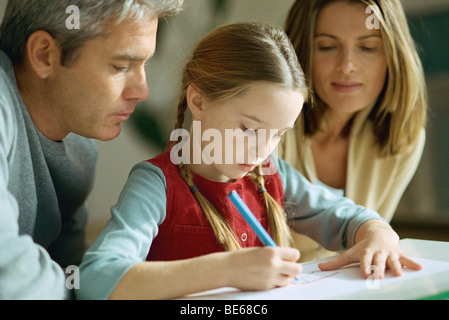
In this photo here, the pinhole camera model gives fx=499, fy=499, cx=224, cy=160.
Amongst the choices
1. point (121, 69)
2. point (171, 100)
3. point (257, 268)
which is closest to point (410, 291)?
point (257, 268)

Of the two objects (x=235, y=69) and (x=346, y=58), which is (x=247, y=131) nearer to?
(x=235, y=69)

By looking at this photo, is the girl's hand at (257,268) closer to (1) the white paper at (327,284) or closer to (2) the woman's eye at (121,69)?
(1) the white paper at (327,284)

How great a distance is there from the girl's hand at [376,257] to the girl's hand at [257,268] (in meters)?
0.16

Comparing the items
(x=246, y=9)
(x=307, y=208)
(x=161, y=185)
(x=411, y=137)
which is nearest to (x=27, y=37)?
(x=161, y=185)

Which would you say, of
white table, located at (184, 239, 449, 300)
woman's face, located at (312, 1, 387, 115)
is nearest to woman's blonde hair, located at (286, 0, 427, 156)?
woman's face, located at (312, 1, 387, 115)

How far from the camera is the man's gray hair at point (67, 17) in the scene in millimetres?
786

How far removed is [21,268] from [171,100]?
786mm

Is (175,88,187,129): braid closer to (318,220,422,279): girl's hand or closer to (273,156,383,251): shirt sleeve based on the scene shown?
(273,156,383,251): shirt sleeve

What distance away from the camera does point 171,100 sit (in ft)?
4.17

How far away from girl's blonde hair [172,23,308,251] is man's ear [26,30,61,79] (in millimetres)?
227

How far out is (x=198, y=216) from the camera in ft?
2.73

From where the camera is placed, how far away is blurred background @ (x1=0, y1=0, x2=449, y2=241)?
183cm

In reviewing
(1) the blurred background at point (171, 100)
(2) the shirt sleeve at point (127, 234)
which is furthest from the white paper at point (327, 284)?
(1) the blurred background at point (171, 100)
